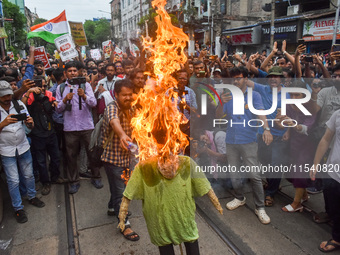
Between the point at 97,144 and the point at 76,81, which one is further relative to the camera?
the point at 76,81

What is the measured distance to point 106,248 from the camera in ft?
12.2

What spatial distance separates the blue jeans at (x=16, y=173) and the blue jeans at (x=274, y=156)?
4.12 meters

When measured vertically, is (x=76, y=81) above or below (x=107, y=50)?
below

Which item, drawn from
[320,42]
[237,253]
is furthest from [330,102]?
[320,42]

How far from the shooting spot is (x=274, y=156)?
4.87m

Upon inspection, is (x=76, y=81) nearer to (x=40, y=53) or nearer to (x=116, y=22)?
(x=40, y=53)

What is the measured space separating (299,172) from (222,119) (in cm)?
161

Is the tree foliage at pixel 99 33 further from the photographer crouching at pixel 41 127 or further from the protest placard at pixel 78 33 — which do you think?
the photographer crouching at pixel 41 127

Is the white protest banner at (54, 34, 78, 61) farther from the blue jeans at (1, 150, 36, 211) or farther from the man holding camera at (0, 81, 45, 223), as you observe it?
the blue jeans at (1, 150, 36, 211)

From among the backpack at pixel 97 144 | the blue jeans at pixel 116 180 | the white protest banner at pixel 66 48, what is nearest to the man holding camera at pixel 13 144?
the backpack at pixel 97 144

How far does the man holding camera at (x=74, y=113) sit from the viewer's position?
16.7 ft

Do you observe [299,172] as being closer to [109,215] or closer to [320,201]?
[320,201]

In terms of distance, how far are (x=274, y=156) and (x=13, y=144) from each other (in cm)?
440

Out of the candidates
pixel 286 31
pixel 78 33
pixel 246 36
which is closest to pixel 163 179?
pixel 78 33
